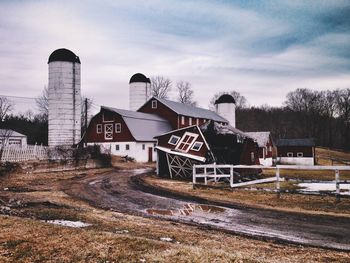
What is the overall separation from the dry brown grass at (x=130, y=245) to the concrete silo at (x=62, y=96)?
30.5m

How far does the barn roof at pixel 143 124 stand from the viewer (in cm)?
4234

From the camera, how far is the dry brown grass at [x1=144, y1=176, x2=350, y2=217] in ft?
42.2

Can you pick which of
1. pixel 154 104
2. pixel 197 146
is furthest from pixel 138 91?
pixel 197 146

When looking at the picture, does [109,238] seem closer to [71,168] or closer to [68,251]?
[68,251]

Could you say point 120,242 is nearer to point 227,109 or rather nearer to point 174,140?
point 174,140

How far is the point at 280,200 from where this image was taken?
1477 cm

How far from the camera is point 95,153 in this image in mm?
33281

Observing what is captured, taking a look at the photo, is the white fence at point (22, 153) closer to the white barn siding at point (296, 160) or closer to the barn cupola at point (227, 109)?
the white barn siding at point (296, 160)

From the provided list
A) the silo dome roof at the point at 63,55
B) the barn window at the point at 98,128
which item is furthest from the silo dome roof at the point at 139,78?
the silo dome roof at the point at 63,55

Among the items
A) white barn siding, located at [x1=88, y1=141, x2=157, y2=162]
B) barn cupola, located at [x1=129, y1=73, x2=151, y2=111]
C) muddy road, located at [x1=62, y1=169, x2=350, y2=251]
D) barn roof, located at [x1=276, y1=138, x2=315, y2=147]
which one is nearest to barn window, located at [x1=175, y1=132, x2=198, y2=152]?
muddy road, located at [x1=62, y1=169, x2=350, y2=251]

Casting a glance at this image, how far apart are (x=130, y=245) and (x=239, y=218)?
503 cm

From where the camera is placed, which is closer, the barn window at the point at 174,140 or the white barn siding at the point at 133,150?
the barn window at the point at 174,140

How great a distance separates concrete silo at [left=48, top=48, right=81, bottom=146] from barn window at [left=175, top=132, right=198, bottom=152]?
18348 mm

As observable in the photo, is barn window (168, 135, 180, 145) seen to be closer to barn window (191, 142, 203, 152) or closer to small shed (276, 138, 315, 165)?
barn window (191, 142, 203, 152)
